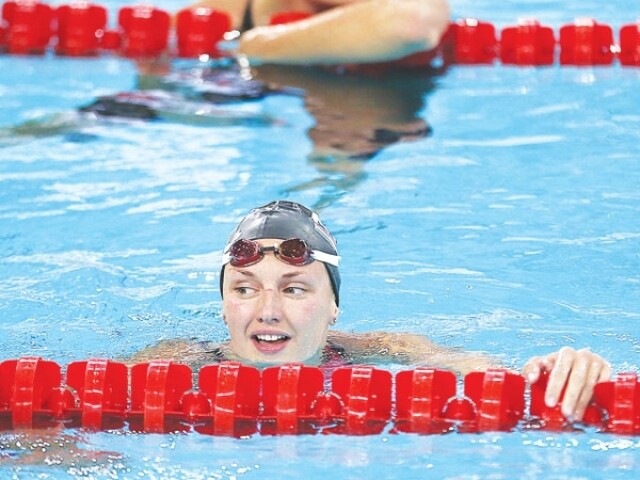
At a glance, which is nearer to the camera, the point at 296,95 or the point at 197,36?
the point at 296,95

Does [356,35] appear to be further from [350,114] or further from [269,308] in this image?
[269,308]

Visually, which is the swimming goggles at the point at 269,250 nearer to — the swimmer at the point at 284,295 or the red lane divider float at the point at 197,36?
the swimmer at the point at 284,295

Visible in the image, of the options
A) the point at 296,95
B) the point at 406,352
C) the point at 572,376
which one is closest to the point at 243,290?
the point at 406,352

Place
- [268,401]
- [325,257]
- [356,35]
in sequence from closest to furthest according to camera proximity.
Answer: [268,401], [325,257], [356,35]

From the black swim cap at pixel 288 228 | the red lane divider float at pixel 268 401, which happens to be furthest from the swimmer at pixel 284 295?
the red lane divider float at pixel 268 401

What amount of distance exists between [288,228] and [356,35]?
2940 mm

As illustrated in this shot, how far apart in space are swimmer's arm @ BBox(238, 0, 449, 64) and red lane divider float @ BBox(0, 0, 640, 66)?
0.16 metres

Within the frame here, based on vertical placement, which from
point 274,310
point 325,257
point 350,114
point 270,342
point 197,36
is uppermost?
point 197,36

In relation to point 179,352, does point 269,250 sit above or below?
above

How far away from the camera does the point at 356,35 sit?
22.1ft

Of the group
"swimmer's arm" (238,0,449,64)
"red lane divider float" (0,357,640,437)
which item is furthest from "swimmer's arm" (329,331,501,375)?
"swimmer's arm" (238,0,449,64)

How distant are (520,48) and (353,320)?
10.2ft

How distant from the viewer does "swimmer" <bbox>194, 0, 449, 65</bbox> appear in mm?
6586

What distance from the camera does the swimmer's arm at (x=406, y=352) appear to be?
13.4 ft
